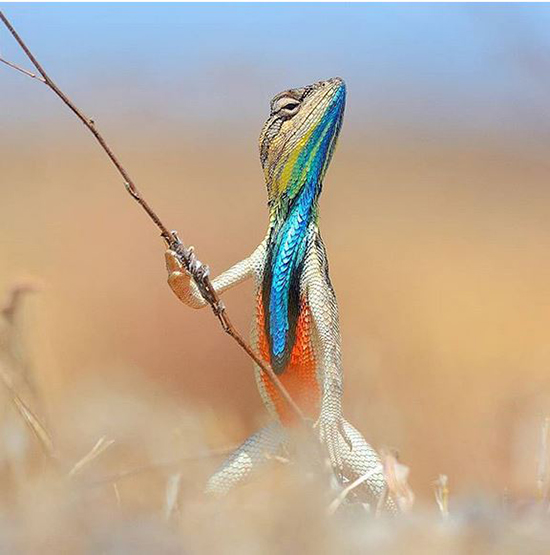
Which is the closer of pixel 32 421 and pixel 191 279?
pixel 32 421

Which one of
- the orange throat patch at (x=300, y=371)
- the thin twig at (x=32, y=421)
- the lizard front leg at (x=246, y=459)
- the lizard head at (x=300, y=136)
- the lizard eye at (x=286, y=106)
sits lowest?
the lizard front leg at (x=246, y=459)

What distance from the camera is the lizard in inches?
Result: 45.7

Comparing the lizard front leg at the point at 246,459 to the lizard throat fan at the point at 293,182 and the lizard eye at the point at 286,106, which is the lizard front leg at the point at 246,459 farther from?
the lizard eye at the point at 286,106

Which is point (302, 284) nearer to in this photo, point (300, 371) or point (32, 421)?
point (300, 371)

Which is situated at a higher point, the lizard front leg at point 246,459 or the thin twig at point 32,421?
the thin twig at point 32,421

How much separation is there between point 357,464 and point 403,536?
74 centimetres

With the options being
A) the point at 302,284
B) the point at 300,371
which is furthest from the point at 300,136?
the point at 300,371

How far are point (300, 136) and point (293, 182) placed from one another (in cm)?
6

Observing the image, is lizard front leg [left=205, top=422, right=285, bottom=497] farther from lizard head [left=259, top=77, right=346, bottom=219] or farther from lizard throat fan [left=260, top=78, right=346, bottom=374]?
lizard head [left=259, top=77, right=346, bottom=219]

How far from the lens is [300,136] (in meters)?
1.16

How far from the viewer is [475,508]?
548mm

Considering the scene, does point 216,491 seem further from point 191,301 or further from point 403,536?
point 403,536

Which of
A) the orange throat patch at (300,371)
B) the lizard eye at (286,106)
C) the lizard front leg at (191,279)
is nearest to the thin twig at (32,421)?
the lizard front leg at (191,279)

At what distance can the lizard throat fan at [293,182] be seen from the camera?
1.16 meters
